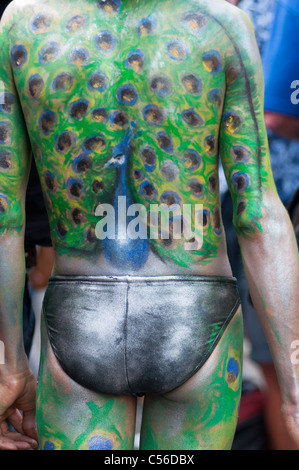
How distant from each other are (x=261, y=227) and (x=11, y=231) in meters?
0.79

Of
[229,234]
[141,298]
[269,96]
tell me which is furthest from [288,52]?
[141,298]

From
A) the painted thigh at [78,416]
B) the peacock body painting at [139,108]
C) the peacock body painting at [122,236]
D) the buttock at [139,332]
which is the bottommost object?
the painted thigh at [78,416]

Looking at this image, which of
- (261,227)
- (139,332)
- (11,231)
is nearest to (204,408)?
(139,332)

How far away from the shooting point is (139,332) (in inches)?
88.0

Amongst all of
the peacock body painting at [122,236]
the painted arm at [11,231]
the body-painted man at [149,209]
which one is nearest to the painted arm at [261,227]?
the body-painted man at [149,209]

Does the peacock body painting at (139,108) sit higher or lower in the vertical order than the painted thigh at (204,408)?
higher

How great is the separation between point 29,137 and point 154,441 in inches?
40.1

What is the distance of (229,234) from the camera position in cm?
402

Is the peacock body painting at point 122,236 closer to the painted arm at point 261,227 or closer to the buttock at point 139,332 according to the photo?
the buttock at point 139,332

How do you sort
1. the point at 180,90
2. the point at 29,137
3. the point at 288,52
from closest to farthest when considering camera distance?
the point at 180,90 → the point at 29,137 → the point at 288,52

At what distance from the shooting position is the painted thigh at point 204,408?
2279 millimetres

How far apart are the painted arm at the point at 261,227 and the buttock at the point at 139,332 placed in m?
0.16

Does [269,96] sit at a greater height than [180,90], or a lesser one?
greater
